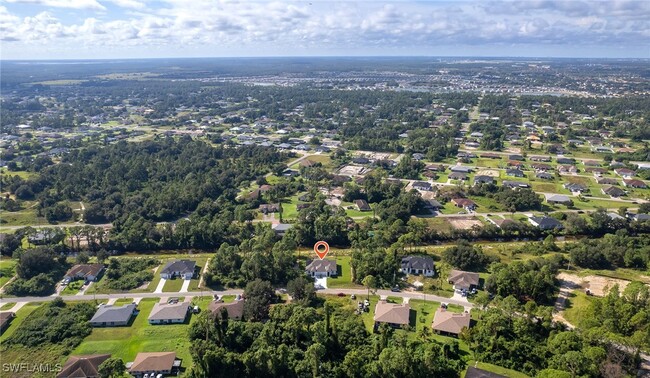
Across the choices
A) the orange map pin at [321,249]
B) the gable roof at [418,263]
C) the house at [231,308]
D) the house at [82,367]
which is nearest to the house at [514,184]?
the gable roof at [418,263]

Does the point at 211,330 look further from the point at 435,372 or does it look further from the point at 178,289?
the point at 435,372

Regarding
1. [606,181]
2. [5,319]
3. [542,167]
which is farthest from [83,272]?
[606,181]

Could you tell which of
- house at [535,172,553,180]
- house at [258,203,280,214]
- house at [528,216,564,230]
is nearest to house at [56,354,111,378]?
house at [258,203,280,214]

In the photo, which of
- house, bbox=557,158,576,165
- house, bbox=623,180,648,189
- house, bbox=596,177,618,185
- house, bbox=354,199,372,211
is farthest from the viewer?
house, bbox=557,158,576,165

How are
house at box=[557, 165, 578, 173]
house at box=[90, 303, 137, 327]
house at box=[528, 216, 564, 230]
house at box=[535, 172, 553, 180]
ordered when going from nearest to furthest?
house at box=[90, 303, 137, 327]
house at box=[528, 216, 564, 230]
house at box=[535, 172, 553, 180]
house at box=[557, 165, 578, 173]

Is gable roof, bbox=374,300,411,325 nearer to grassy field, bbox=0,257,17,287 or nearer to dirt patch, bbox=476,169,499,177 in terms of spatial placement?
grassy field, bbox=0,257,17,287
